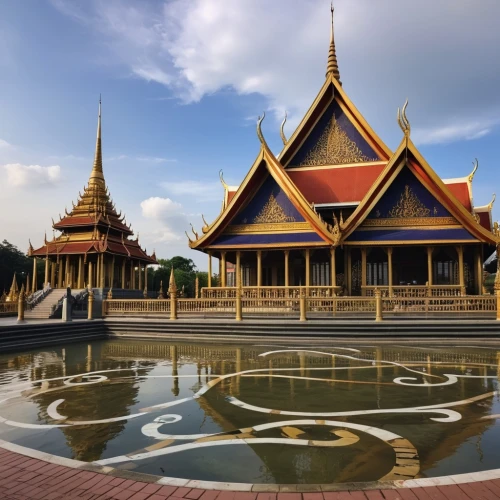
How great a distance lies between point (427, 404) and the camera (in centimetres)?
555

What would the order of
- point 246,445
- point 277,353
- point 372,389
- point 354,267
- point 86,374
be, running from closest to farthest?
point 246,445 → point 372,389 → point 86,374 → point 277,353 → point 354,267

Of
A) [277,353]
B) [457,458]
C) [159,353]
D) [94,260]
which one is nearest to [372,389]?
[457,458]

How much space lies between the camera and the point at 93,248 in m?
28.3

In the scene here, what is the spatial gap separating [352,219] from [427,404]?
13.8m

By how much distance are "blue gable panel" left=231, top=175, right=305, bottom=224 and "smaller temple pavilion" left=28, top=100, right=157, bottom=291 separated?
471 inches

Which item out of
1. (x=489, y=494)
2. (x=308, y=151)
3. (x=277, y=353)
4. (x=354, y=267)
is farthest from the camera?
(x=308, y=151)

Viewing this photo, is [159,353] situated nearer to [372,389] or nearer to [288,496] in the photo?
[372,389]

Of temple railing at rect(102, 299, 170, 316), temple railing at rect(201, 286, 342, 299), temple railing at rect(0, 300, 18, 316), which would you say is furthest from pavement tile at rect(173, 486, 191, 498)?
temple railing at rect(0, 300, 18, 316)

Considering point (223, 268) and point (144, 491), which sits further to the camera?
point (223, 268)

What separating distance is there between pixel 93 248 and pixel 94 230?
6.53 ft

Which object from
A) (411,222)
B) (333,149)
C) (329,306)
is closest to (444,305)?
(329,306)

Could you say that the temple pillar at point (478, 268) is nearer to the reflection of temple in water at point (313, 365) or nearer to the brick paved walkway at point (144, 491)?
the reflection of temple in water at point (313, 365)

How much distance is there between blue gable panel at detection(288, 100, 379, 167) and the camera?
74.8ft

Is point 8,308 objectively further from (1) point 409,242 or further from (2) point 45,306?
(1) point 409,242
